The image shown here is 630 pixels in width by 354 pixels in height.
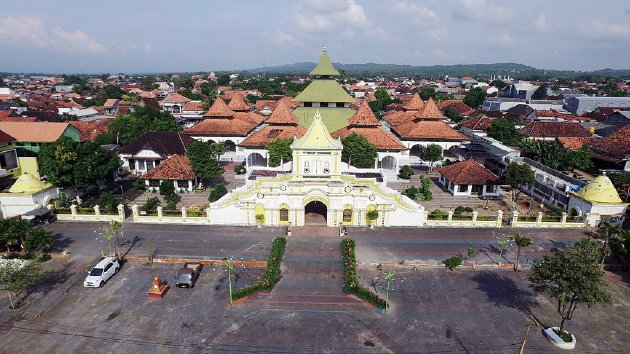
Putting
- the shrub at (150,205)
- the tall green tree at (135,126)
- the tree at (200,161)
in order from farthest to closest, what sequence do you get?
the tall green tree at (135,126)
the tree at (200,161)
the shrub at (150,205)

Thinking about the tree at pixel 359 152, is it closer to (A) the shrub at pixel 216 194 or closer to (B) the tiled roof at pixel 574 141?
(A) the shrub at pixel 216 194

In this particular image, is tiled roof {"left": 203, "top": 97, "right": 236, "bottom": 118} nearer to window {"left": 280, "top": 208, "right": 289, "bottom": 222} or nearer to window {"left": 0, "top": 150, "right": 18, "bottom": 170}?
window {"left": 0, "top": 150, "right": 18, "bottom": 170}

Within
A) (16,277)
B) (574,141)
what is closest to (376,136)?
(574,141)

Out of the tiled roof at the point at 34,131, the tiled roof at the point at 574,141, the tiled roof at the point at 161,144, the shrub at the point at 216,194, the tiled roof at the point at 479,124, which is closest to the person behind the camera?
the shrub at the point at 216,194

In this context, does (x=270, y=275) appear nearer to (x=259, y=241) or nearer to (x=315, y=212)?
(x=259, y=241)

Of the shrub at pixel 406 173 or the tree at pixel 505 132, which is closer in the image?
the shrub at pixel 406 173

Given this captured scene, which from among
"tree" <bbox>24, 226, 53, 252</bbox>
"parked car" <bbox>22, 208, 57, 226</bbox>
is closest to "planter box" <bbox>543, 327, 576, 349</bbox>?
"tree" <bbox>24, 226, 53, 252</bbox>

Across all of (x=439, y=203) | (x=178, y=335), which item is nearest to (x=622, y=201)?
(x=439, y=203)

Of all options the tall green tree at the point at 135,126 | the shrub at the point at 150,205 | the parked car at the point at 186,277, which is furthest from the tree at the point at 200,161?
the tall green tree at the point at 135,126
